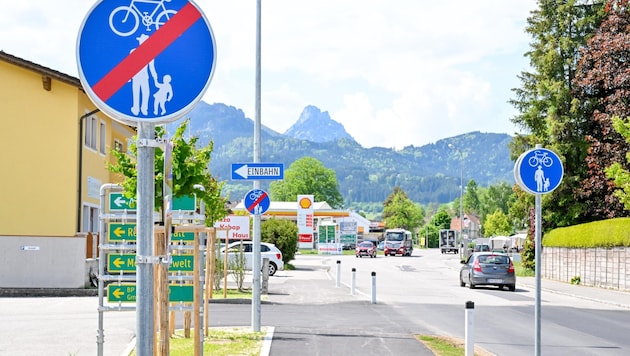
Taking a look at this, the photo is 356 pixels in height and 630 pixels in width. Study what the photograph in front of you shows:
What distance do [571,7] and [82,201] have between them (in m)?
27.4

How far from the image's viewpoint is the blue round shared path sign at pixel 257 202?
15797mm

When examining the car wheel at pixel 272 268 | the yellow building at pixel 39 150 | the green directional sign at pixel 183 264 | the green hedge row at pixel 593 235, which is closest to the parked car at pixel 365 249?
the green hedge row at pixel 593 235

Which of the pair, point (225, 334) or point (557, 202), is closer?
point (225, 334)

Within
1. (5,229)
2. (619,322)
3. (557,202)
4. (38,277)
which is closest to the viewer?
(619,322)

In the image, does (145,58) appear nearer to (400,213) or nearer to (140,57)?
(140,57)

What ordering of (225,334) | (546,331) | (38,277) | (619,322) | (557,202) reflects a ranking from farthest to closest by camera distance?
1. (557,202)
2. (38,277)
3. (619,322)
4. (546,331)
5. (225,334)

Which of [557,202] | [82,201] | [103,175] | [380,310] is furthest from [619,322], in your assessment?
[557,202]

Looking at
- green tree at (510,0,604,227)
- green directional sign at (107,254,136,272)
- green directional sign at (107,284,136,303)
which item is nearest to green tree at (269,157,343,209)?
green tree at (510,0,604,227)

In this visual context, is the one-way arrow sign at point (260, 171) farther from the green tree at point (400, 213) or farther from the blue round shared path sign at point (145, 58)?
the green tree at point (400, 213)

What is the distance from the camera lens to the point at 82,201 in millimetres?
30141

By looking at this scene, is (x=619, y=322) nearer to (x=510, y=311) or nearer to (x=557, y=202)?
(x=510, y=311)

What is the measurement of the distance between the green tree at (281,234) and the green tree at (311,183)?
96.4 metres

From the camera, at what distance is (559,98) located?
43.0 metres

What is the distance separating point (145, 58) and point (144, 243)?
859 millimetres
